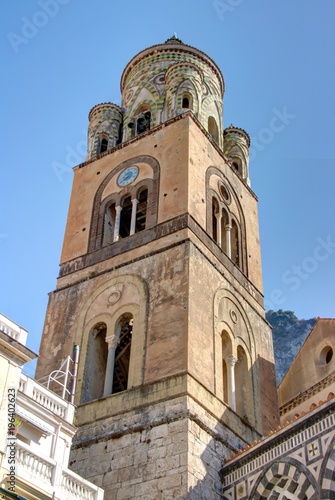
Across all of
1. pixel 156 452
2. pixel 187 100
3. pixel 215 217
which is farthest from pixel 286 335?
pixel 156 452

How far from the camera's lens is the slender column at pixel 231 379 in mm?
19641

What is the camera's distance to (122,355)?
866 inches

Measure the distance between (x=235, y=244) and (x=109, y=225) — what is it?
3.92 meters

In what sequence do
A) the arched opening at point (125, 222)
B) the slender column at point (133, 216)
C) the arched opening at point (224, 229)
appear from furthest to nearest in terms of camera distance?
the arched opening at point (125, 222) < the arched opening at point (224, 229) < the slender column at point (133, 216)

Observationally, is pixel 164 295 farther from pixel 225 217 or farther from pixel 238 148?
pixel 238 148

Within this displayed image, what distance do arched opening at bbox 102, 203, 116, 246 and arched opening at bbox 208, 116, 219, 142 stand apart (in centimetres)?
501

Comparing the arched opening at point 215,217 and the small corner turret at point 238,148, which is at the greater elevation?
the small corner turret at point 238,148

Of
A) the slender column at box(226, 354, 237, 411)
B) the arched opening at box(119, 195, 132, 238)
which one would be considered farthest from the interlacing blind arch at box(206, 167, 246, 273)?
the slender column at box(226, 354, 237, 411)

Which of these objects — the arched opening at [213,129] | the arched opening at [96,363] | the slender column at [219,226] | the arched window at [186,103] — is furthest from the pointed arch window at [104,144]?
the arched opening at [96,363]

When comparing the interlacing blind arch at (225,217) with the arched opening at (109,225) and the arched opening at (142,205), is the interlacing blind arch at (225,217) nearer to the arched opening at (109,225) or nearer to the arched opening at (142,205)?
the arched opening at (142,205)

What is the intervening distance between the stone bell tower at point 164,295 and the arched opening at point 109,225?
1.6 inches

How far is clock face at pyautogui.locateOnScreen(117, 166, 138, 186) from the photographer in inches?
945

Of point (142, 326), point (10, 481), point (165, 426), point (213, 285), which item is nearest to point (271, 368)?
point (213, 285)

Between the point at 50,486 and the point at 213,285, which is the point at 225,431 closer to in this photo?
the point at 213,285
